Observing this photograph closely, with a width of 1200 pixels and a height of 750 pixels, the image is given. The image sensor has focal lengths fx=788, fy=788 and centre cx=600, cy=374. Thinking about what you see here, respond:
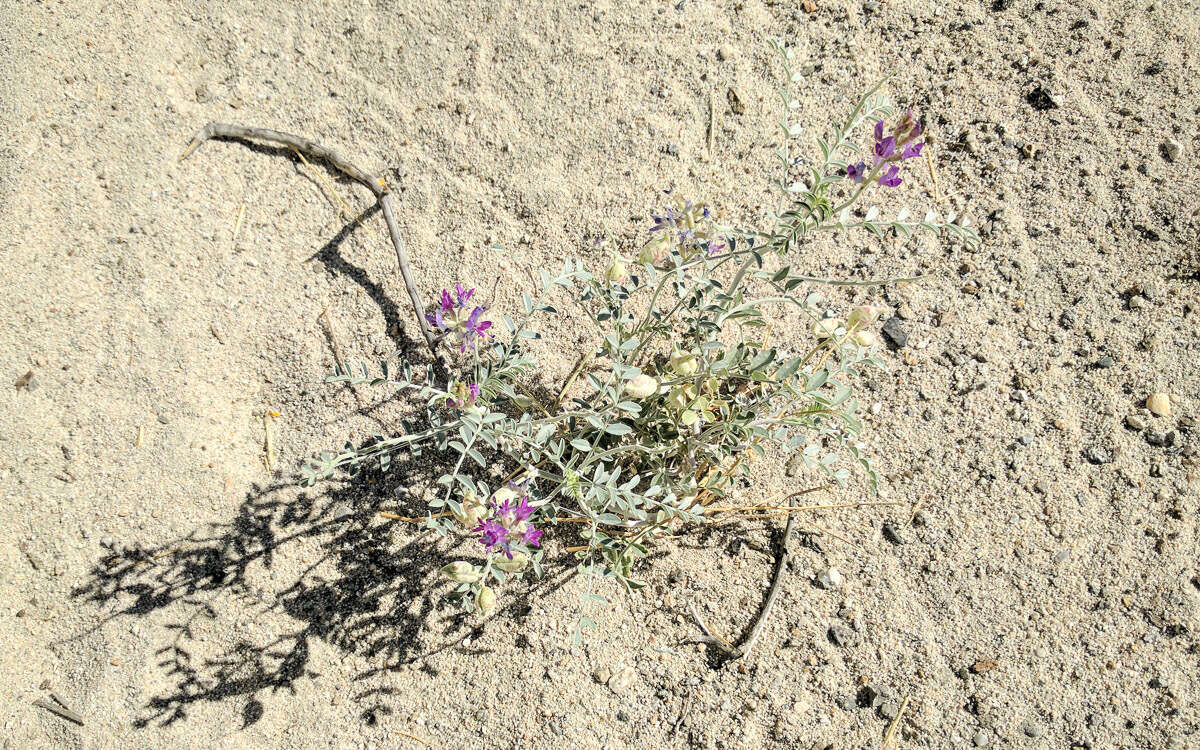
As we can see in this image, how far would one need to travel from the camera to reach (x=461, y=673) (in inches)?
88.2

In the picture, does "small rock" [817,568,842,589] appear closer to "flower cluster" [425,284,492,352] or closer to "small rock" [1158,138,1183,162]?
"flower cluster" [425,284,492,352]

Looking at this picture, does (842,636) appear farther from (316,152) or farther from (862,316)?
(316,152)

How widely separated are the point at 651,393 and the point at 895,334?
3.20ft

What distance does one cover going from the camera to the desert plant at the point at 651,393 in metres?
1.85

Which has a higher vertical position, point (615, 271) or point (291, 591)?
point (615, 271)

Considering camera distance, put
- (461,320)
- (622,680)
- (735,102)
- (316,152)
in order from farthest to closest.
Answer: (735,102) < (316,152) < (622,680) < (461,320)

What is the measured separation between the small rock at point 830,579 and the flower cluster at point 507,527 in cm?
94

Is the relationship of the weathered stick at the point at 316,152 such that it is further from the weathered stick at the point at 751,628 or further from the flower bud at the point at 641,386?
the weathered stick at the point at 751,628

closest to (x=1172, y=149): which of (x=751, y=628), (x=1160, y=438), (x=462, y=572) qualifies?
(x=1160, y=438)

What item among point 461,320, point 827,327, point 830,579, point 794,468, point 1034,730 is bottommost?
point 1034,730

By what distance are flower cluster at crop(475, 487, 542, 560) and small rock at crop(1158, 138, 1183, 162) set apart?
2.36 meters

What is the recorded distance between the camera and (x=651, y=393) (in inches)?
78.8

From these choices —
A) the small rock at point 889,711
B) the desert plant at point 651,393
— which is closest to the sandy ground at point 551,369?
the small rock at point 889,711

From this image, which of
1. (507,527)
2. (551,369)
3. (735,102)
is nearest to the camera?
(507,527)
